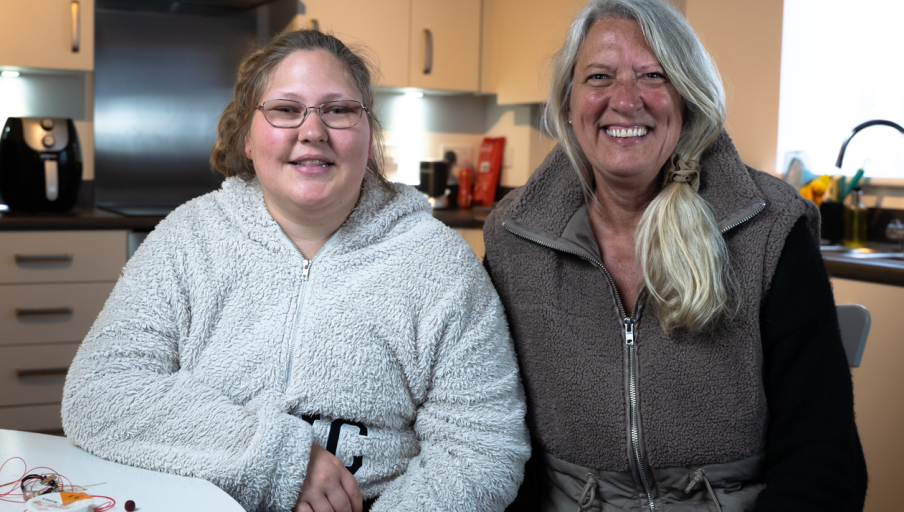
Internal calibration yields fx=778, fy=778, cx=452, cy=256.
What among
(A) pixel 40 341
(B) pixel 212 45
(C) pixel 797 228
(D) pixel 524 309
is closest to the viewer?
(C) pixel 797 228

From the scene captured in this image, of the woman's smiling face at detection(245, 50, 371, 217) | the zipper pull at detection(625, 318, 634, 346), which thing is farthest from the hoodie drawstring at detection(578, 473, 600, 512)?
the woman's smiling face at detection(245, 50, 371, 217)

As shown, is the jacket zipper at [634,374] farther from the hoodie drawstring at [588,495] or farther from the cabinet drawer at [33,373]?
the cabinet drawer at [33,373]

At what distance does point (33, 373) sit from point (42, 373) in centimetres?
3

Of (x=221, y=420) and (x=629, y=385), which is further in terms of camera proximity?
(x=629, y=385)

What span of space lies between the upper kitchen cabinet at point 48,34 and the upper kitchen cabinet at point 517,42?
1760mm

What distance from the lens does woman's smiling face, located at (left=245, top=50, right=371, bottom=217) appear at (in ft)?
4.05

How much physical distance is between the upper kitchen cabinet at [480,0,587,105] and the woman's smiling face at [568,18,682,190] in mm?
1920

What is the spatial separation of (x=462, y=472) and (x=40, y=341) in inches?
85.0

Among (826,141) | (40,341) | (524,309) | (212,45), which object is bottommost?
(40,341)

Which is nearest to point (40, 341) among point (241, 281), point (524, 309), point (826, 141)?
point (241, 281)

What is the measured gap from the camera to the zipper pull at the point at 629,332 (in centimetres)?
125

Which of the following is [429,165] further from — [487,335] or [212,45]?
[487,335]

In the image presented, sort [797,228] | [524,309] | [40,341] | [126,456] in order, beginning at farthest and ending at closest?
[40,341], [524,309], [797,228], [126,456]

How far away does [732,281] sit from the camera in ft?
4.00
